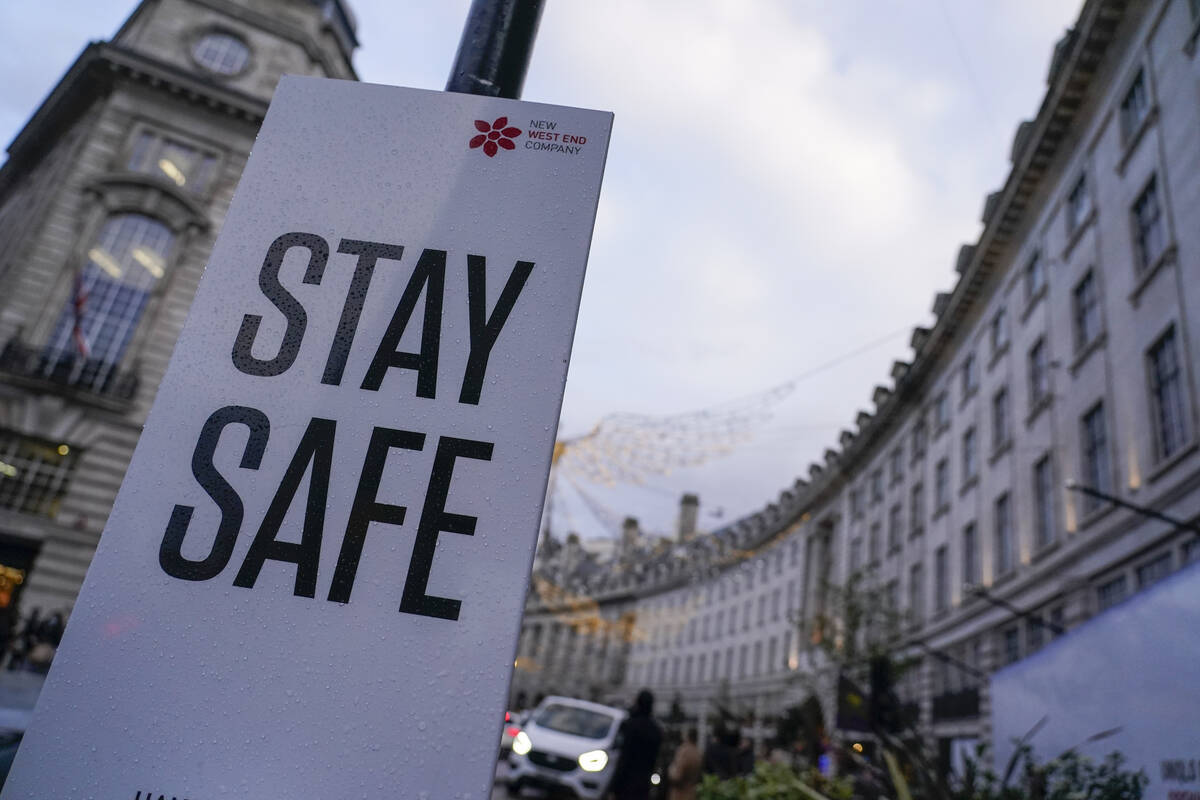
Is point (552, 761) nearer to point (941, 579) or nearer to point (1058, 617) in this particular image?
point (1058, 617)

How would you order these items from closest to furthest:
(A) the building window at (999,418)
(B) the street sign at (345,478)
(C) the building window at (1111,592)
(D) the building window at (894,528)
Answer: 1. (B) the street sign at (345,478)
2. (C) the building window at (1111,592)
3. (A) the building window at (999,418)
4. (D) the building window at (894,528)

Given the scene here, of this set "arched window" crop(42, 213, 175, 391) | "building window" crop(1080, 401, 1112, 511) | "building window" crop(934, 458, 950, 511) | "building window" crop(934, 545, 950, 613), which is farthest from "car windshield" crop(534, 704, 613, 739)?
"building window" crop(934, 458, 950, 511)

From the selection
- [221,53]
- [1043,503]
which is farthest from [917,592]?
[221,53]

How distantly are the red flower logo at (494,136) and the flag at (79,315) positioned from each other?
23140mm

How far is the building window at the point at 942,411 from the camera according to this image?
30703 millimetres

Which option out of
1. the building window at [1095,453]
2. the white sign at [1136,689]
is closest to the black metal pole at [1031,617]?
the building window at [1095,453]

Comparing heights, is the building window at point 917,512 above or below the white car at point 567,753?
above

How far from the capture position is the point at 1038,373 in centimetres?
2252

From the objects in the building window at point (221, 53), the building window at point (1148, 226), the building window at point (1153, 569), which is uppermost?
the building window at point (221, 53)

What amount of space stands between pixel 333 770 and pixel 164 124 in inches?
1112

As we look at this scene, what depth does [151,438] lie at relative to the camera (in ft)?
5.77

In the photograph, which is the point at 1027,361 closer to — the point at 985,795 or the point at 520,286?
the point at 985,795

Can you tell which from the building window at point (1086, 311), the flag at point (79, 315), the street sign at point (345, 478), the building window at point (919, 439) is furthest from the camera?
the building window at point (919, 439)

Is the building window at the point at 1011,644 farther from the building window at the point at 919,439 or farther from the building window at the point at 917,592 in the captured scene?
the building window at the point at 919,439
